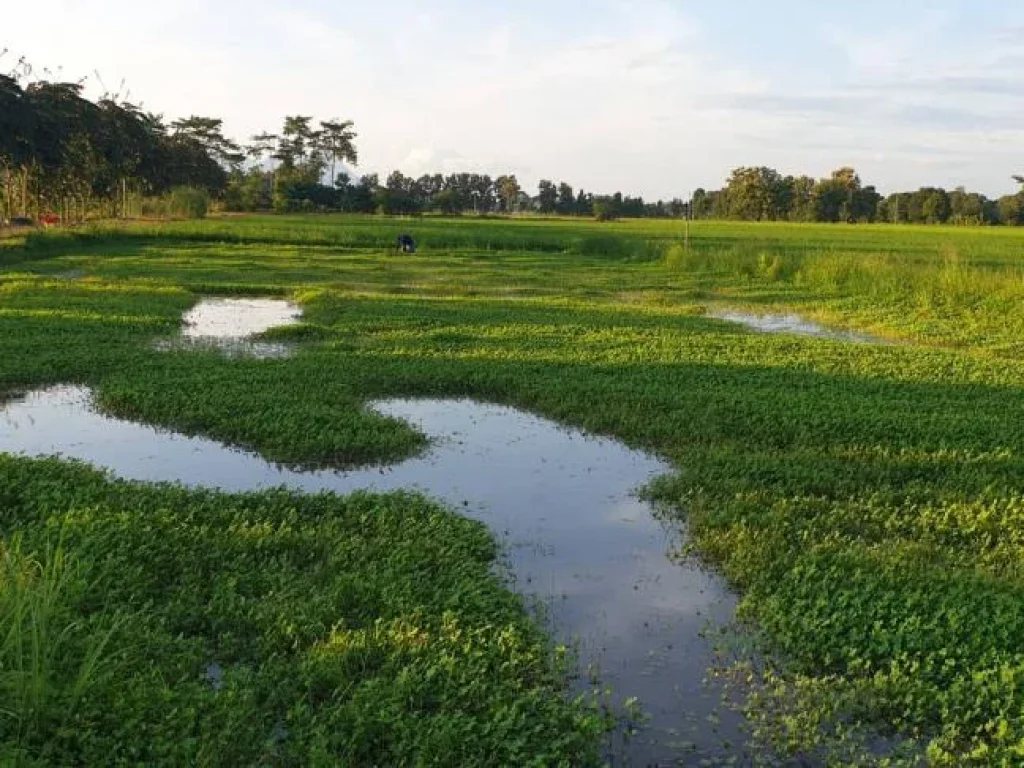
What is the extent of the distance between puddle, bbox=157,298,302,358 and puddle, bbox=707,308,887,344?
9.64 m

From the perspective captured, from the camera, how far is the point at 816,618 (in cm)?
531

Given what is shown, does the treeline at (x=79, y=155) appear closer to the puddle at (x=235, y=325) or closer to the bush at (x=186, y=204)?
the bush at (x=186, y=204)

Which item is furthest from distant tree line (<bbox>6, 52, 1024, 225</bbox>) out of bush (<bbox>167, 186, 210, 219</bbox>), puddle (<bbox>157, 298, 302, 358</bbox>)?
puddle (<bbox>157, 298, 302, 358</bbox>)

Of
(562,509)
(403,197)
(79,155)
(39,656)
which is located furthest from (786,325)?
(403,197)

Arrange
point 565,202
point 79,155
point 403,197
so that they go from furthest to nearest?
point 565,202, point 403,197, point 79,155

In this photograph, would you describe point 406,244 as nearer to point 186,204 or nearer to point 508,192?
point 186,204

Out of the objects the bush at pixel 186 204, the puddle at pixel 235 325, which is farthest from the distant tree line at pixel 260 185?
the puddle at pixel 235 325

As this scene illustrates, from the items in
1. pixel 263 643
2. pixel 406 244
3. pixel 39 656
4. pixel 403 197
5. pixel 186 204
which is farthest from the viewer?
pixel 403 197

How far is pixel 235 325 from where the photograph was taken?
16984mm

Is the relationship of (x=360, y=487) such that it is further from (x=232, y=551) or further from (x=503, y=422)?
(x=503, y=422)

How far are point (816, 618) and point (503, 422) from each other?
5.59 metres

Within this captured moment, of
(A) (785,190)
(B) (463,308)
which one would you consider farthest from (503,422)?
(A) (785,190)

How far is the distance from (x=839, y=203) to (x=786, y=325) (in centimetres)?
8188

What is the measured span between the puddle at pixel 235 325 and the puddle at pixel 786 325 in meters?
9.64
